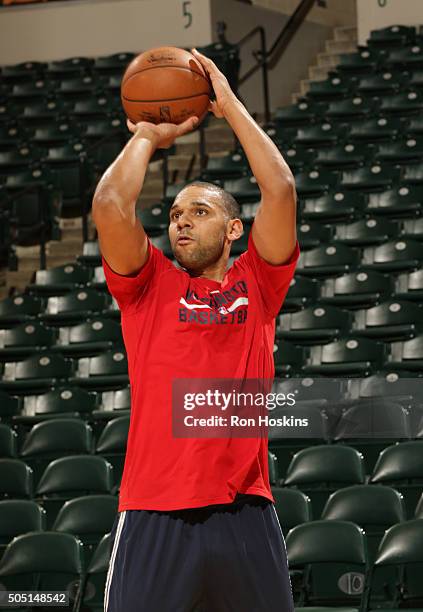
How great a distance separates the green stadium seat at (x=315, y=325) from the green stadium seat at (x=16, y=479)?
2.37 metres

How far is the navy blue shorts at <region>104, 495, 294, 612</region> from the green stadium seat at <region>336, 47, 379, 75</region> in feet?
34.5

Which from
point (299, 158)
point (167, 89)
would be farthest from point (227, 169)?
point (167, 89)

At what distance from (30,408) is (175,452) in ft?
17.8

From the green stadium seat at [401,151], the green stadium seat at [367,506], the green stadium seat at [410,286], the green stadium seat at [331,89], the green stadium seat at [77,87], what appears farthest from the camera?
the green stadium seat at [77,87]

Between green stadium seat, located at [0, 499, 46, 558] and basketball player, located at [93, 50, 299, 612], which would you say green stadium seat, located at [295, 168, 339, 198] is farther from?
basketball player, located at [93, 50, 299, 612]

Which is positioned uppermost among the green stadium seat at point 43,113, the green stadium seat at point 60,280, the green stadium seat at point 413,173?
the green stadium seat at point 43,113

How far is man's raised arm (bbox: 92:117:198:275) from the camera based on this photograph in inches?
105

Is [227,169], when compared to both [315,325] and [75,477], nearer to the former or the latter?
[315,325]

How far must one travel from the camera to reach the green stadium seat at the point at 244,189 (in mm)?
10125

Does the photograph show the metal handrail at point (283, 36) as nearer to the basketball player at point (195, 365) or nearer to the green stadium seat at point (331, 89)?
the green stadium seat at point (331, 89)

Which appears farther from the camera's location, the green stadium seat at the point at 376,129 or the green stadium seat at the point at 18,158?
the green stadium seat at the point at 18,158

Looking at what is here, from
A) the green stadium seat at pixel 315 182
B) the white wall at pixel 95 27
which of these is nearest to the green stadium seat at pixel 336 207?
the green stadium seat at pixel 315 182

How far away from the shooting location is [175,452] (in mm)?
2639

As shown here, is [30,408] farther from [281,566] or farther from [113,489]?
[281,566]
